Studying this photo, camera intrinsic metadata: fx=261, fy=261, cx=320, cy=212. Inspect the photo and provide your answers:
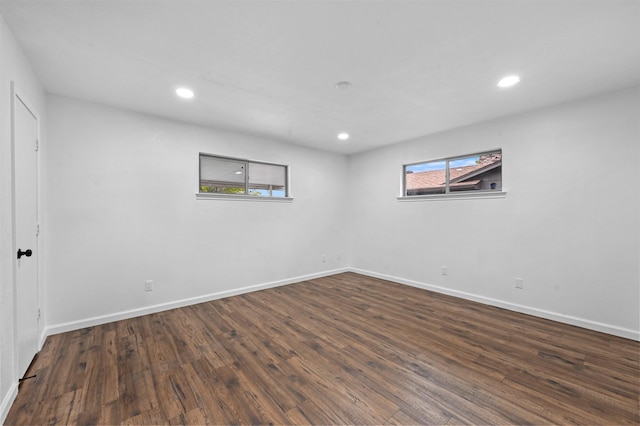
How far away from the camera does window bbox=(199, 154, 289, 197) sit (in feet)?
12.8

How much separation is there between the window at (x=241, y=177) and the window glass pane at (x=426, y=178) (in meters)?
2.24

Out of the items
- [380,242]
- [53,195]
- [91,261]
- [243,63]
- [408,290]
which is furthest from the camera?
[380,242]

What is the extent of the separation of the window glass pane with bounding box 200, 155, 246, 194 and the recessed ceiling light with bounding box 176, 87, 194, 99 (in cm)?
114

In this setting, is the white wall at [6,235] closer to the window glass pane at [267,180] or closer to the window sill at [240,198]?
the window sill at [240,198]

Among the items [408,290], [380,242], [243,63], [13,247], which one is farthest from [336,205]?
[13,247]

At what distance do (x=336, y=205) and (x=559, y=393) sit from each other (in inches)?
164

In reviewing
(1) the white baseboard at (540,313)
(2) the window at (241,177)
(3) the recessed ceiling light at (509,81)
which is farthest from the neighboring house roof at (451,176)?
(2) the window at (241,177)

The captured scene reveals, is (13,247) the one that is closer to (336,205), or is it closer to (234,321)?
(234,321)

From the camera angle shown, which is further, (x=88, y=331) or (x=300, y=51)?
(x=88, y=331)

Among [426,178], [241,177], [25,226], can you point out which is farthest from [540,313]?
[25,226]

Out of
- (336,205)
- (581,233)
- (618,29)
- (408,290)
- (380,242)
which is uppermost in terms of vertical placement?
(618,29)

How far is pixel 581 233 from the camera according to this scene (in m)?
2.94

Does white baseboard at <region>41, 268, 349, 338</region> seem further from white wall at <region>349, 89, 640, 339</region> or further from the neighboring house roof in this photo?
the neighboring house roof

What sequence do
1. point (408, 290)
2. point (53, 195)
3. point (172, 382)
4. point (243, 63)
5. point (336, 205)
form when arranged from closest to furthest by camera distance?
point (172, 382), point (243, 63), point (53, 195), point (408, 290), point (336, 205)
